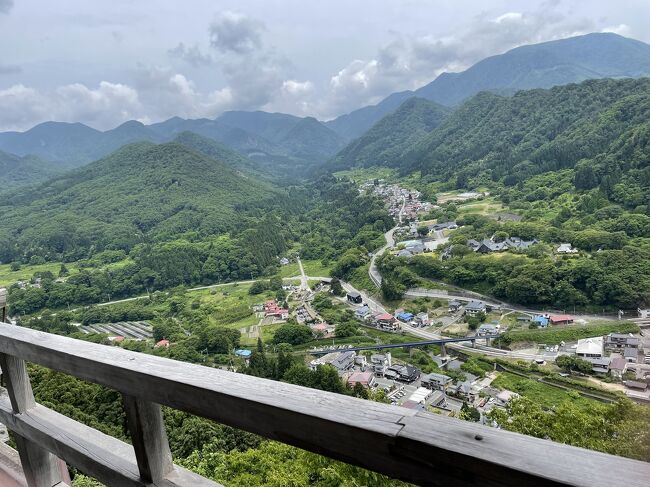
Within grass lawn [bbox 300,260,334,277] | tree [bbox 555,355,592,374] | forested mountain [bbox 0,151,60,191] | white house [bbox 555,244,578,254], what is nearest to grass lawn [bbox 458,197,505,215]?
white house [bbox 555,244,578,254]

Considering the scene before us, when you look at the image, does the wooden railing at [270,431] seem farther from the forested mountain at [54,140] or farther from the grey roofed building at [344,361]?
the forested mountain at [54,140]

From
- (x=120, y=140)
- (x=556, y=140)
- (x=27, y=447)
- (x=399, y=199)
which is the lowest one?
(x=399, y=199)

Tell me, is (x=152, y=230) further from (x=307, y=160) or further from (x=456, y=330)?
(x=307, y=160)

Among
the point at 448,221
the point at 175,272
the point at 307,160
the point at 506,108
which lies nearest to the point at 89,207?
the point at 175,272

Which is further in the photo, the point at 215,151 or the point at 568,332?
the point at 215,151

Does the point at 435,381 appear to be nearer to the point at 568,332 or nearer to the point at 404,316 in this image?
the point at 568,332

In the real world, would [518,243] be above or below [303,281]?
above

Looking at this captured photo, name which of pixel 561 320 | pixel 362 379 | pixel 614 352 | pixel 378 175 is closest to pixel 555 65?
pixel 378 175

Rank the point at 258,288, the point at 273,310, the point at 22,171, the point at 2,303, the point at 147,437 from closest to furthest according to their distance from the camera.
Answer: the point at 147,437 < the point at 2,303 < the point at 273,310 < the point at 258,288 < the point at 22,171
